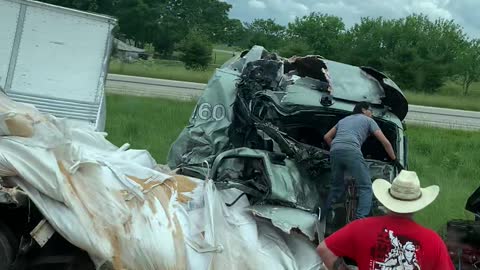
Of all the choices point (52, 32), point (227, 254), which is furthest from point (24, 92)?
point (227, 254)

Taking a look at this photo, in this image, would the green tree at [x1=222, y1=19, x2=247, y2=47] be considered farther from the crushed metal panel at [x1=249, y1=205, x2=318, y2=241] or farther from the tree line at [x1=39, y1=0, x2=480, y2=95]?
the crushed metal panel at [x1=249, y1=205, x2=318, y2=241]

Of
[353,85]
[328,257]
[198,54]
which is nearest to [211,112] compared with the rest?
[353,85]

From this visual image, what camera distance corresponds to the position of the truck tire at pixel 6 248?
14.5ft

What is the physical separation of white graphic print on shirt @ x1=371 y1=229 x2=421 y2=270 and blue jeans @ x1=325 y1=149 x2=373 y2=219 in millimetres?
2711

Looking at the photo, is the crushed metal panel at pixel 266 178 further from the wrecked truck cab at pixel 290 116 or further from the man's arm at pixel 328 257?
the man's arm at pixel 328 257

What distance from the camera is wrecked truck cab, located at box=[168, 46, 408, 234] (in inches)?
252

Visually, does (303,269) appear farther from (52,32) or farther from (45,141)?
(52,32)

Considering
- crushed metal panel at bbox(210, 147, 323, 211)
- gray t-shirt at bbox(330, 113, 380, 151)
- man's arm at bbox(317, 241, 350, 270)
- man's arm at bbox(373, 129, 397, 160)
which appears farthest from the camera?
man's arm at bbox(373, 129, 397, 160)

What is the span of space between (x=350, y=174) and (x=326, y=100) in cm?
88

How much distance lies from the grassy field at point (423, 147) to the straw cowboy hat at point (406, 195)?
181 inches

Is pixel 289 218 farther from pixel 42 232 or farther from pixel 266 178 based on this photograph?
pixel 42 232

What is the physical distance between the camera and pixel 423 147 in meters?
14.6

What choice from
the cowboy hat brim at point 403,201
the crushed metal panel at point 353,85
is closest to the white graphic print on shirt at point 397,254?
the cowboy hat brim at point 403,201

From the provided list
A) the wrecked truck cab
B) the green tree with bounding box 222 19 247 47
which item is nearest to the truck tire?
the wrecked truck cab
